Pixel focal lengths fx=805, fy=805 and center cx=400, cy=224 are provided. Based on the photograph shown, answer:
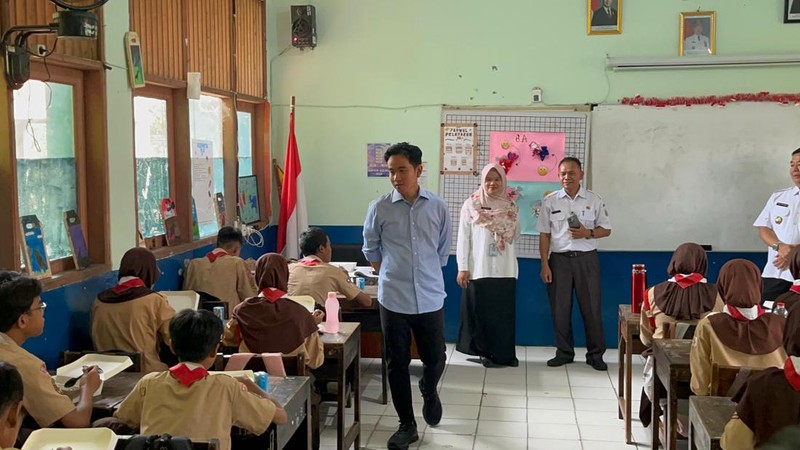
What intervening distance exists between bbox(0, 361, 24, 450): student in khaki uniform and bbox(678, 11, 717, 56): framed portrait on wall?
5405 mm

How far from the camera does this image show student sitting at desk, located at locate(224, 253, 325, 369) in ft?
11.3

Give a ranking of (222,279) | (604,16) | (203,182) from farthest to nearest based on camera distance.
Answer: (604,16), (203,182), (222,279)

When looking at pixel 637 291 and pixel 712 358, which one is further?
pixel 637 291

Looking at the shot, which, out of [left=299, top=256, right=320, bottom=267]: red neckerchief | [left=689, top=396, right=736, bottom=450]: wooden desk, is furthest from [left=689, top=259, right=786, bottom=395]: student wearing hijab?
[left=299, top=256, right=320, bottom=267]: red neckerchief

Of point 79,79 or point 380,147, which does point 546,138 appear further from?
point 79,79

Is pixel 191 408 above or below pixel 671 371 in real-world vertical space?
above

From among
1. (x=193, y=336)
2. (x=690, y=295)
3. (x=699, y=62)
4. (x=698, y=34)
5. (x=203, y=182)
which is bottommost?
(x=690, y=295)

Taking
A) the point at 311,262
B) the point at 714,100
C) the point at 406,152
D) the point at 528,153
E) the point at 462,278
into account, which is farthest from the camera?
the point at 528,153

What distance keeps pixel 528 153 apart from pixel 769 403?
4190 millimetres

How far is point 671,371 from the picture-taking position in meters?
3.30

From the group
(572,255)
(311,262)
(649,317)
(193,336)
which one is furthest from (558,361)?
(193,336)

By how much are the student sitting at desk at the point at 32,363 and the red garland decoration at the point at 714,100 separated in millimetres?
4694

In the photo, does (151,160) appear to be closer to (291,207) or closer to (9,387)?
(291,207)

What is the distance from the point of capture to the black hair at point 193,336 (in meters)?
2.50
